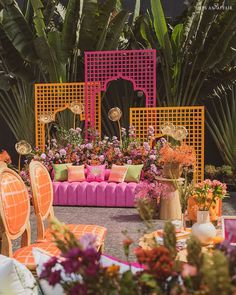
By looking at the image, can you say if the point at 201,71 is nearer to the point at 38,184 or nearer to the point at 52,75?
the point at 52,75

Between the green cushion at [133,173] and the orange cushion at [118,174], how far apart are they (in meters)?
0.06

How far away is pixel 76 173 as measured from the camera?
7039 mm

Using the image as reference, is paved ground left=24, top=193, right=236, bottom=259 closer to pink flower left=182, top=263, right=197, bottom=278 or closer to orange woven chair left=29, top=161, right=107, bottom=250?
orange woven chair left=29, top=161, right=107, bottom=250

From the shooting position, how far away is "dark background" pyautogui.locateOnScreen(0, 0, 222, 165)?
9297 millimetres

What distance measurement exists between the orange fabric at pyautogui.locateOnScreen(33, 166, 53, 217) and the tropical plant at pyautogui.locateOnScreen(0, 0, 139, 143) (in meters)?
4.79

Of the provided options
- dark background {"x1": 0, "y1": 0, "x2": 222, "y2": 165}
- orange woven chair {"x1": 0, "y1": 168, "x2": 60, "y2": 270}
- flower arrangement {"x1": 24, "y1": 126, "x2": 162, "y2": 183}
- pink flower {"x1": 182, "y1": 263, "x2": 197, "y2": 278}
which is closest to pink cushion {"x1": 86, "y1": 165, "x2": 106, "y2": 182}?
flower arrangement {"x1": 24, "y1": 126, "x2": 162, "y2": 183}

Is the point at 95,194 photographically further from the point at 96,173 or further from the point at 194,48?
the point at 194,48

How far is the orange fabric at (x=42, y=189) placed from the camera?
3.09 m

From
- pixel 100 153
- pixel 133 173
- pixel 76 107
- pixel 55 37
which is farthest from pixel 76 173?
pixel 55 37

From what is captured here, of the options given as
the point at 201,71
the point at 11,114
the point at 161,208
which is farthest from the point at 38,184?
the point at 11,114

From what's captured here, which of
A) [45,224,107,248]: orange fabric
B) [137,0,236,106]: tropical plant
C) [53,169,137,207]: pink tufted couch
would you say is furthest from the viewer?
[137,0,236,106]: tropical plant

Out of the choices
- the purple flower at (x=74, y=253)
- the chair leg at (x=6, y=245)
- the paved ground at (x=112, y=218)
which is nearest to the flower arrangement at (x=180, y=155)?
the paved ground at (x=112, y=218)

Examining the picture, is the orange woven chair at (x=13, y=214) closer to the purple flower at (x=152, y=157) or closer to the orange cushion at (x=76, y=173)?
the orange cushion at (x=76, y=173)

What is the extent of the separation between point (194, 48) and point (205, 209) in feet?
18.3
